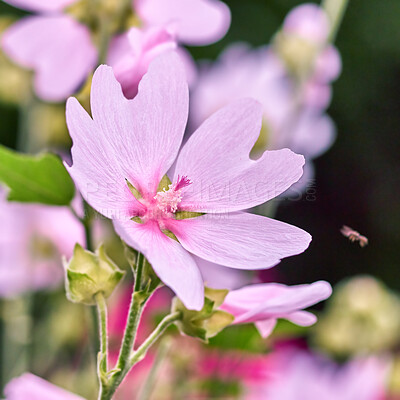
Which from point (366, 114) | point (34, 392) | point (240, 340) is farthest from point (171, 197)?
point (366, 114)

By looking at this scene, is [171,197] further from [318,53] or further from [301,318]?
[318,53]

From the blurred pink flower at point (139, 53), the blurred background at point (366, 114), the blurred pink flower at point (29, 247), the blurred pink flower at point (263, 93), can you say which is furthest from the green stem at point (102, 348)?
the blurred background at point (366, 114)

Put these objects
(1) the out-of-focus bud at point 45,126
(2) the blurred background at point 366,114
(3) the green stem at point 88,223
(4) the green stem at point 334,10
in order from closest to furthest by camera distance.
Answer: (3) the green stem at point 88,223 < (4) the green stem at point 334,10 < (1) the out-of-focus bud at point 45,126 < (2) the blurred background at point 366,114

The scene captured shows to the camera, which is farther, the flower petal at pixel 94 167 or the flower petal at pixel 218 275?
the flower petal at pixel 218 275

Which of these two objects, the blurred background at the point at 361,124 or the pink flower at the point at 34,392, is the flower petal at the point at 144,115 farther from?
the blurred background at the point at 361,124

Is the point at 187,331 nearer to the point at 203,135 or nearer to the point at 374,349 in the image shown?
the point at 203,135

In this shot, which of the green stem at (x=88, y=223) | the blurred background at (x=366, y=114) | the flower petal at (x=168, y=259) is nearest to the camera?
the flower petal at (x=168, y=259)

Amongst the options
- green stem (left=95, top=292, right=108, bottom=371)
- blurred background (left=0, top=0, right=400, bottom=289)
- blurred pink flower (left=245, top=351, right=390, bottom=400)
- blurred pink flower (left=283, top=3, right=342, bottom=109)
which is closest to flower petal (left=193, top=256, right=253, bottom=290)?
blurred pink flower (left=245, top=351, right=390, bottom=400)

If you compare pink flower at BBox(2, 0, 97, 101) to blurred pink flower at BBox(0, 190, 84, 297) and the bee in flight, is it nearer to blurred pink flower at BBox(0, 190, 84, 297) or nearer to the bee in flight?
blurred pink flower at BBox(0, 190, 84, 297)
